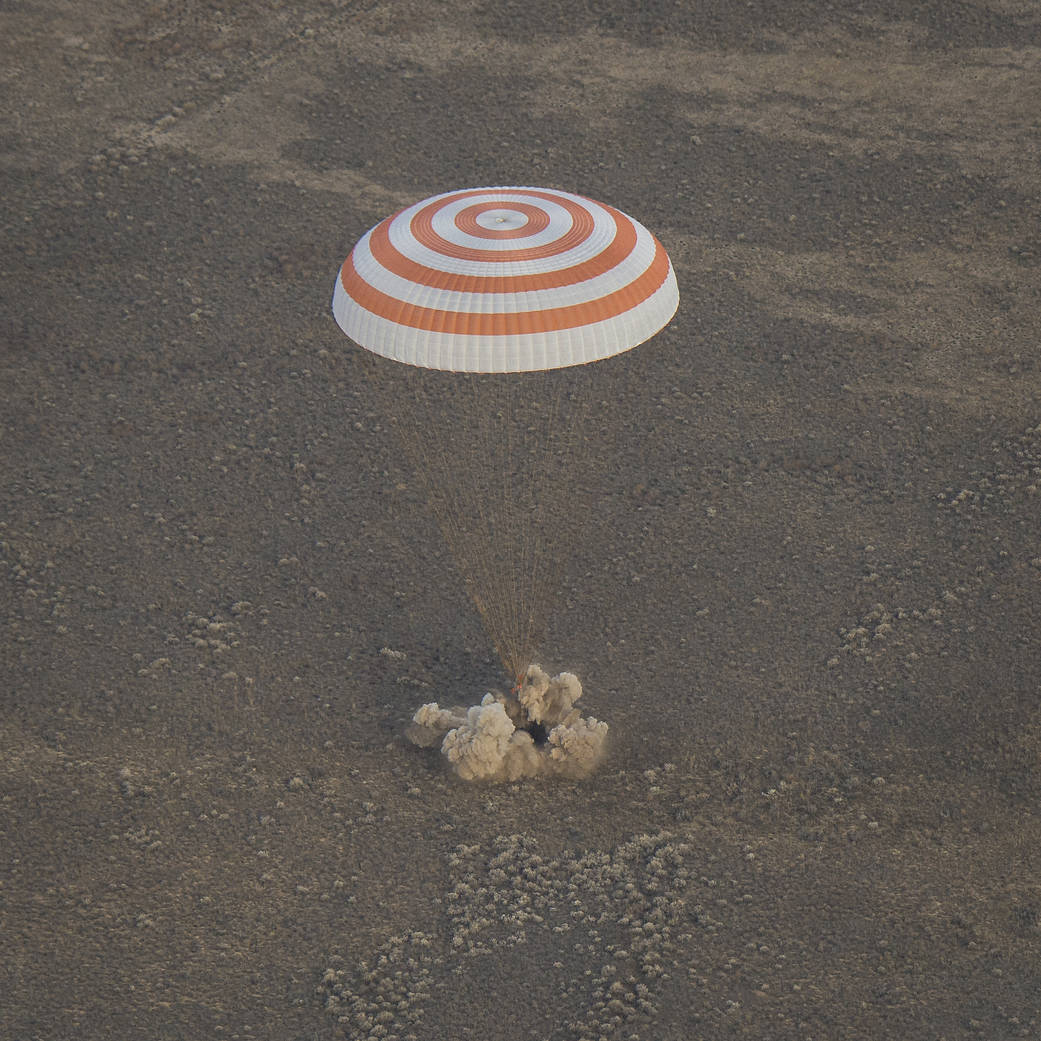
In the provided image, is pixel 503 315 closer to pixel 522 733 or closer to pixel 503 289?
pixel 503 289

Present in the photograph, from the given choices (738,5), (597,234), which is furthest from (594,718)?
(738,5)

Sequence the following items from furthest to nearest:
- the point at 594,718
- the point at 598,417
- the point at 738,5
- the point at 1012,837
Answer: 1. the point at 738,5
2. the point at 598,417
3. the point at 594,718
4. the point at 1012,837

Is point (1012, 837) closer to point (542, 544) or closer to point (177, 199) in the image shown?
point (542, 544)

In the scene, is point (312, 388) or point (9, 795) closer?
point (9, 795)

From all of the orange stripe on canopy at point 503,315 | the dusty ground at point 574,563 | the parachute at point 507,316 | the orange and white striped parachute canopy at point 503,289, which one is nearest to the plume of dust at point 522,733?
the dusty ground at point 574,563

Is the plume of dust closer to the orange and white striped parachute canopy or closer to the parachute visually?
the parachute

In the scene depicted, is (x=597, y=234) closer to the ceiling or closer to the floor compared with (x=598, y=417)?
closer to the ceiling
